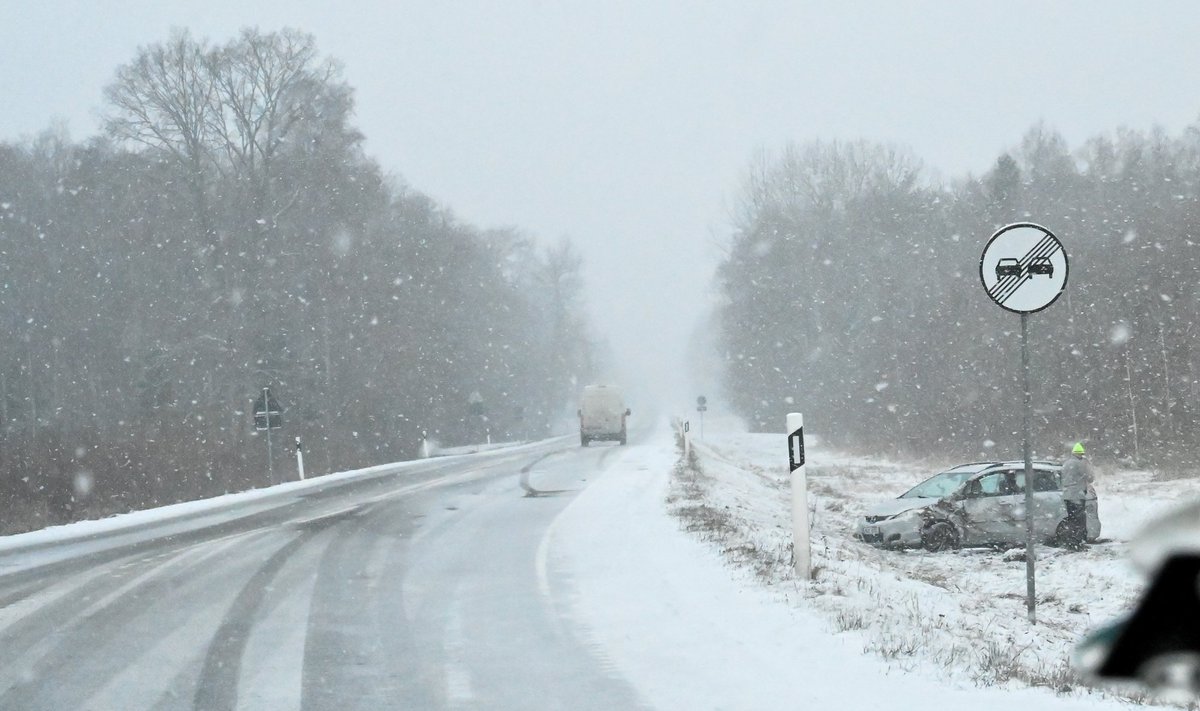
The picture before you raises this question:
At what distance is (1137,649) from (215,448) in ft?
92.8

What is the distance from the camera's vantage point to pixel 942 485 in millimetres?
17641

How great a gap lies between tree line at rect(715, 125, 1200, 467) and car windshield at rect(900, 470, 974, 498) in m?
11.9

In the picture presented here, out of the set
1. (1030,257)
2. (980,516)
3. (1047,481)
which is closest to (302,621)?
(1030,257)

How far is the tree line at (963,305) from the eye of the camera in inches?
1180

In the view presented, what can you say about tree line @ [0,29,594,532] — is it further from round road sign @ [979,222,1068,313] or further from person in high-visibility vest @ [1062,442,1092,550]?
round road sign @ [979,222,1068,313]

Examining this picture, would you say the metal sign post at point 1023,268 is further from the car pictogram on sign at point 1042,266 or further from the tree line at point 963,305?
the tree line at point 963,305

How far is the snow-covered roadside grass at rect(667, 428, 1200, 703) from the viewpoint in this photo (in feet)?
21.6

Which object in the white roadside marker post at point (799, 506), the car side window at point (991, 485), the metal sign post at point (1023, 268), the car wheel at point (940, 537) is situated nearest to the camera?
the metal sign post at point (1023, 268)

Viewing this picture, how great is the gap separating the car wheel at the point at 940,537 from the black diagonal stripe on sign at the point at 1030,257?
9.21m

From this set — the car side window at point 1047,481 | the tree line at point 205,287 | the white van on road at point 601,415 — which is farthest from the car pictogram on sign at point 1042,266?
the white van on road at point 601,415

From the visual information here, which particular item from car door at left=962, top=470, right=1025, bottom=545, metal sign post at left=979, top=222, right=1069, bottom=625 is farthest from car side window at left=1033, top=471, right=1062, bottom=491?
metal sign post at left=979, top=222, right=1069, bottom=625

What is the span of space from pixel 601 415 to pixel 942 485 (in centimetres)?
2968

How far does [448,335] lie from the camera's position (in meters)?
Result: 59.4

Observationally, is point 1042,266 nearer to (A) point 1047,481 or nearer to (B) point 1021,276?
(B) point 1021,276
